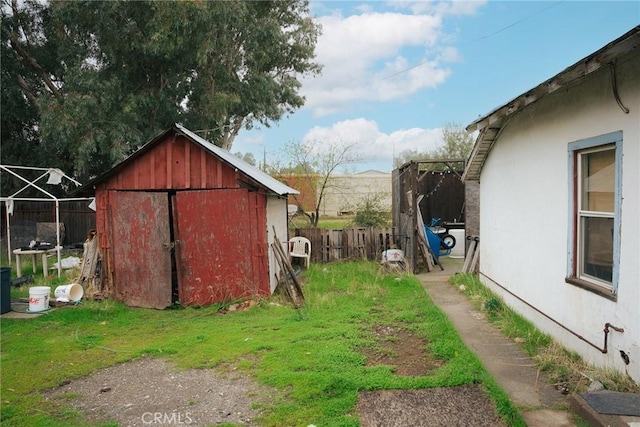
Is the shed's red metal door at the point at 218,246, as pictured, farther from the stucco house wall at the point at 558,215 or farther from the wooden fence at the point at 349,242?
the wooden fence at the point at 349,242

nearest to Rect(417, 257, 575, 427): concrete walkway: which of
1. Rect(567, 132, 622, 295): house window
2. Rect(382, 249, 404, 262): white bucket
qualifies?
Rect(567, 132, 622, 295): house window

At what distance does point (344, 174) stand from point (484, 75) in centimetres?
848

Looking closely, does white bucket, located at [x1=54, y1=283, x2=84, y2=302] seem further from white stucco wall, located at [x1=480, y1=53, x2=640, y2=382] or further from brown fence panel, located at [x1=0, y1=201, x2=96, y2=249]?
white stucco wall, located at [x1=480, y1=53, x2=640, y2=382]

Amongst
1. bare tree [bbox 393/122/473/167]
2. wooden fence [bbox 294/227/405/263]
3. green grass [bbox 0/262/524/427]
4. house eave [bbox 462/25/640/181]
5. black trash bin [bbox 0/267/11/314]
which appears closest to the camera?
house eave [bbox 462/25/640/181]

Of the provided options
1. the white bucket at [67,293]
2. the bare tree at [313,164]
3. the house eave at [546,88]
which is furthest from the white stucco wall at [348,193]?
the white bucket at [67,293]

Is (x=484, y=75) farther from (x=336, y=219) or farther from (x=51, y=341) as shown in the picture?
(x=336, y=219)

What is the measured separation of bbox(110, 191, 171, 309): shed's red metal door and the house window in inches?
272

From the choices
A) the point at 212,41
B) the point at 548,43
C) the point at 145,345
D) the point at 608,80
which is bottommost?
the point at 145,345

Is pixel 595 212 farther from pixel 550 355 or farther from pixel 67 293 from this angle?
pixel 67 293

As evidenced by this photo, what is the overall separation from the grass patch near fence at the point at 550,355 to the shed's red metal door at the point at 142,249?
6.01 metres

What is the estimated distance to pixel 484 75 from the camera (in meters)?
10.6

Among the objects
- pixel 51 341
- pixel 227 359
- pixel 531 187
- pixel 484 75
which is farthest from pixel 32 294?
pixel 484 75

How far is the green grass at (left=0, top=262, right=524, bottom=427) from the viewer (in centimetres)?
390

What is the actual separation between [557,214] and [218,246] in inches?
232
